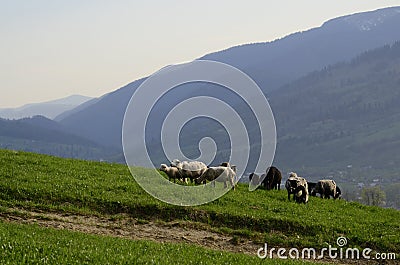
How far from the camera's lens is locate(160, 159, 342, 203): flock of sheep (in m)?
31.1

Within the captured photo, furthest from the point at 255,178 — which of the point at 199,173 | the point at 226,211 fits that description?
the point at 226,211

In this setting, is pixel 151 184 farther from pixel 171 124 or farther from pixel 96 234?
pixel 96 234

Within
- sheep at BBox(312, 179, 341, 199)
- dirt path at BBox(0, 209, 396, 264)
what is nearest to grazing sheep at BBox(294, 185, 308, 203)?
sheep at BBox(312, 179, 341, 199)

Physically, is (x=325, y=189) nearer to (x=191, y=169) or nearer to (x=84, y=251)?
(x=191, y=169)

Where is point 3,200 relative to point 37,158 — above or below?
below

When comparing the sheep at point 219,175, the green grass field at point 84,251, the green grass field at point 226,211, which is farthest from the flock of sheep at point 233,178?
the green grass field at point 84,251

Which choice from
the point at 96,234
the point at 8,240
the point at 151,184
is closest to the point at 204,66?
the point at 151,184

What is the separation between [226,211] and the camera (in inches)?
1028

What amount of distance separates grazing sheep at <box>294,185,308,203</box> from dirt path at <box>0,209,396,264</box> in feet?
26.2

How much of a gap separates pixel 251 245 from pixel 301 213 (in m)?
5.17

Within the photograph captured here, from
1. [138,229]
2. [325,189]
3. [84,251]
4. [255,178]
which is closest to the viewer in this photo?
[84,251]

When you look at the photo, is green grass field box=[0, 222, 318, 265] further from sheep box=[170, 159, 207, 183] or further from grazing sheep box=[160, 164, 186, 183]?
sheep box=[170, 159, 207, 183]

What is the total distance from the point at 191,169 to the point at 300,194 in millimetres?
7651

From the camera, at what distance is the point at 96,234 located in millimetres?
21641
